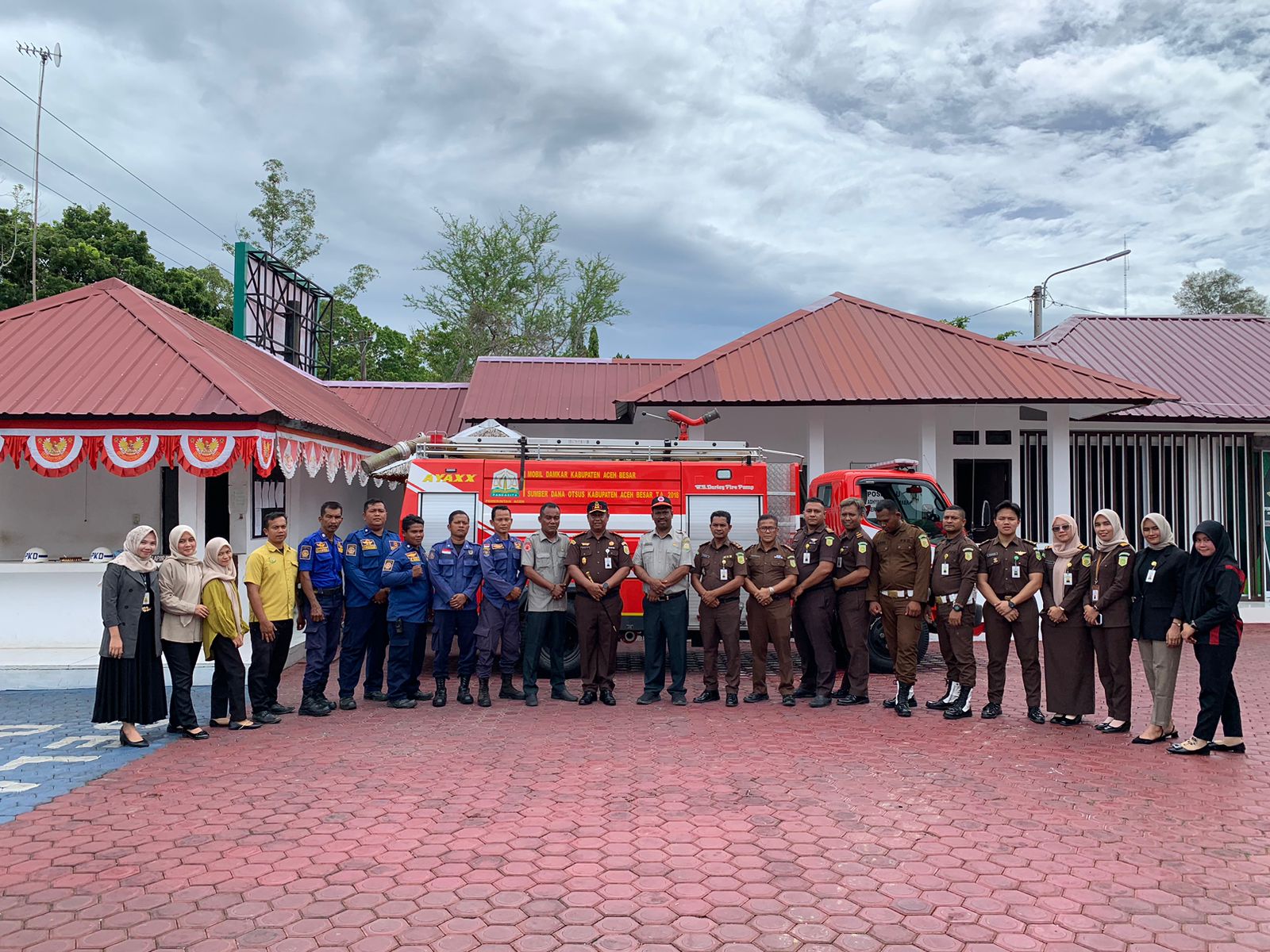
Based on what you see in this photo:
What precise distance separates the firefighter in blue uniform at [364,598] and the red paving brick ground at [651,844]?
904 millimetres

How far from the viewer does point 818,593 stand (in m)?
7.86

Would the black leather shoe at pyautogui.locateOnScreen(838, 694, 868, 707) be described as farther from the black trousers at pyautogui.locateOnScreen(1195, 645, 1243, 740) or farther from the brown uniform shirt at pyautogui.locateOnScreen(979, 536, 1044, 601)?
the black trousers at pyautogui.locateOnScreen(1195, 645, 1243, 740)

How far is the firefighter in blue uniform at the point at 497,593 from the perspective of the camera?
780 cm

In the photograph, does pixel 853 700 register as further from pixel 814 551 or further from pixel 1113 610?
pixel 1113 610

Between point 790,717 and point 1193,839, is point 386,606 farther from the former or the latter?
point 1193,839

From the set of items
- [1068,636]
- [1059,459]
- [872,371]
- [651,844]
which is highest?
[872,371]

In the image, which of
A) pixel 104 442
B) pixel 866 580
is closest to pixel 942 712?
pixel 866 580

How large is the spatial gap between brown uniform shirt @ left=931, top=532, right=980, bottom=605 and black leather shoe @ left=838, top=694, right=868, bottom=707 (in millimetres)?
1124

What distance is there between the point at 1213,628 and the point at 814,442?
7.65m

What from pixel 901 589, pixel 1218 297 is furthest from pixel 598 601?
pixel 1218 297

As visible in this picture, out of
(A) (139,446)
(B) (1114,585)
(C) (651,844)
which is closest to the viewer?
(C) (651,844)

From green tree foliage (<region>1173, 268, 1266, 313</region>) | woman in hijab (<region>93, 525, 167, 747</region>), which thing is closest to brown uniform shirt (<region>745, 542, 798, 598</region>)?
woman in hijab (<region>93, 525, 167, 747</region>)

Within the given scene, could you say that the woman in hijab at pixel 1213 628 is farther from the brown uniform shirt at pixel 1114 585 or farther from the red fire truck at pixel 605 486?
the red fire truck at pixel 605 486

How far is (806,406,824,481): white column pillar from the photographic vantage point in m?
13.4
